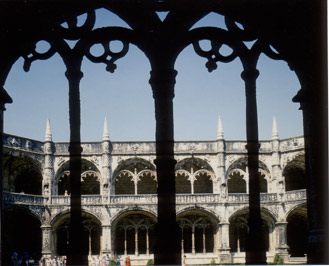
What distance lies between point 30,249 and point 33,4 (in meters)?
24.3

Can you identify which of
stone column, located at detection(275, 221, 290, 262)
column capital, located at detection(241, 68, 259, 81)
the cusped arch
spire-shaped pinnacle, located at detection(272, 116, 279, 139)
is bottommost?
stone column, located at detection(275, 221, 290, 262)

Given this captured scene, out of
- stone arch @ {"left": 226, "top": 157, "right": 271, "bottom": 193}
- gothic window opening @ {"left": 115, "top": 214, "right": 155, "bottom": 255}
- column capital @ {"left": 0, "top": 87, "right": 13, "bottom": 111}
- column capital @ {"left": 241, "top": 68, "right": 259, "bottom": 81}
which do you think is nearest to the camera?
column capital @ {"left": 0, "top": 87, "right": 13, "bottom": 111}

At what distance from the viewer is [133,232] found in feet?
99.9

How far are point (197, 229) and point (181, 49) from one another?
26228mm

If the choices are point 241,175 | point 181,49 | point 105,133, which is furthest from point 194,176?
point 181,49

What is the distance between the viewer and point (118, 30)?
5750 mm

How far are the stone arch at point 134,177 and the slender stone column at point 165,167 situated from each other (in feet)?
77.9

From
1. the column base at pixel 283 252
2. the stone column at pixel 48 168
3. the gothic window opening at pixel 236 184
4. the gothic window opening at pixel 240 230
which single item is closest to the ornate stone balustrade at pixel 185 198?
the stone column at pixel 48 168

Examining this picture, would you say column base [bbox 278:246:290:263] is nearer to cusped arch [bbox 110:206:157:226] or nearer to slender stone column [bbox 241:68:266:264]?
cusped arch [bbox 110:206:157:226]

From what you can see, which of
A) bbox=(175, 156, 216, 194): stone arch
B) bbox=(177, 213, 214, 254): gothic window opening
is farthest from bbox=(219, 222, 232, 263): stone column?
bbox=(175, 156, 216, 194): stone arch

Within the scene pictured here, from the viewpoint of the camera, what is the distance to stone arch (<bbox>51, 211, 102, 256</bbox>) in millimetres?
27734

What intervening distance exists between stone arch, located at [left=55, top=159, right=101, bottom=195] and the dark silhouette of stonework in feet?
77.3

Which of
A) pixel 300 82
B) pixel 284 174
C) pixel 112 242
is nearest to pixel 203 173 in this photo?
pixel 284 174

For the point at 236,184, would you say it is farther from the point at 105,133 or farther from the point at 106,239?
the point at 106,239
